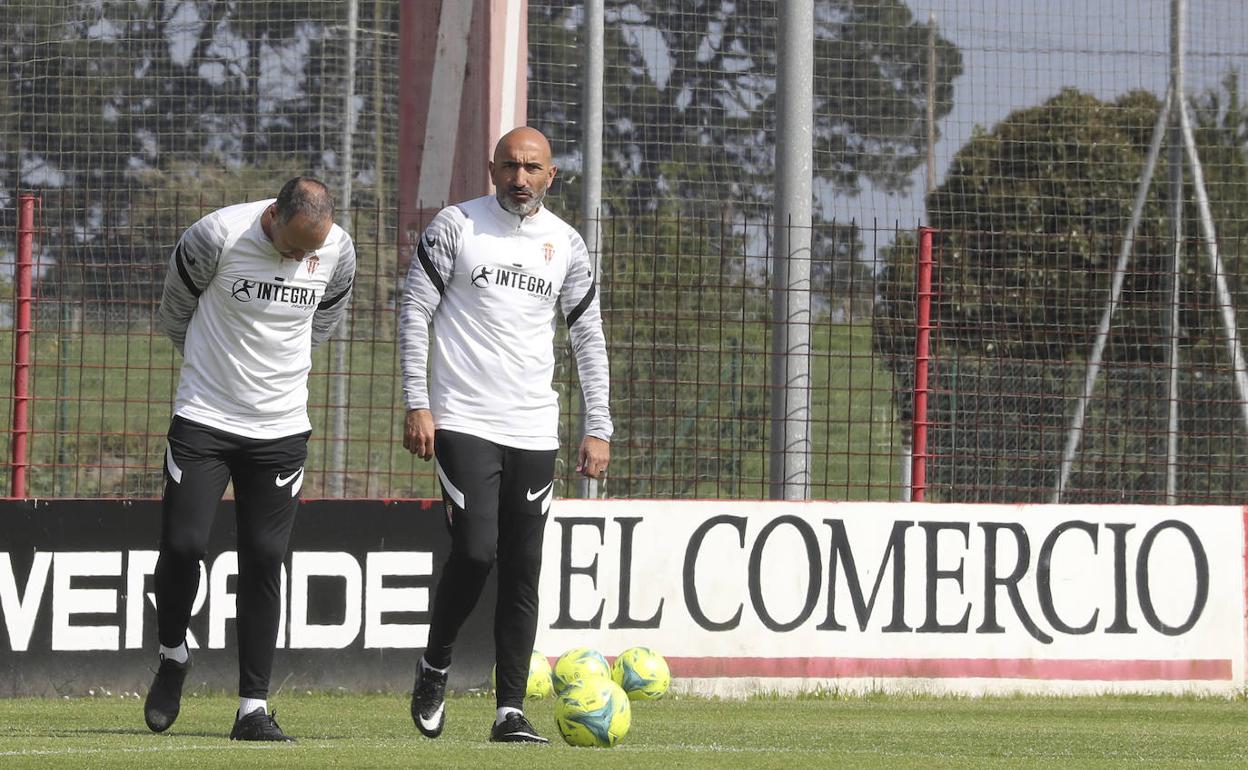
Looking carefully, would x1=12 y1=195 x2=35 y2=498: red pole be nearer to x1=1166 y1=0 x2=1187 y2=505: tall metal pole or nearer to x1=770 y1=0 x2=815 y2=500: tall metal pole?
x1=770 y1=0 x2=815 y2=500: tall metal pole

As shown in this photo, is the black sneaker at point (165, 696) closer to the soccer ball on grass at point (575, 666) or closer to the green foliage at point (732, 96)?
the soccer ball on grass at point (575, 666)

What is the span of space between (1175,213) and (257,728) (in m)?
9.50

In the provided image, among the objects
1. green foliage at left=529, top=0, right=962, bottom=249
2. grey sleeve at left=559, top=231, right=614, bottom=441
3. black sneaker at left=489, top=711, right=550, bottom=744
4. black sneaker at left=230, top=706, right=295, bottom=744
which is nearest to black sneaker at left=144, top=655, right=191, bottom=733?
black sneaker at left=230, top=706, right=295, bottom=744

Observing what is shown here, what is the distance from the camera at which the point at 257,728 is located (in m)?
6.23

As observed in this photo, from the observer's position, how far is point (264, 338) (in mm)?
6238

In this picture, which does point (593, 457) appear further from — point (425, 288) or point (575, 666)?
point (575, 666)

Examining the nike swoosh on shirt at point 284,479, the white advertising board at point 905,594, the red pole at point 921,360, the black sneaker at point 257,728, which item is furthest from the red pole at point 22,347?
the red pole at point 921,360

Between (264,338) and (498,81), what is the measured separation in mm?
3257

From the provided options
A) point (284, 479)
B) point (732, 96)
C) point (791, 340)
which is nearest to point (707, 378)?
point (791, 340)

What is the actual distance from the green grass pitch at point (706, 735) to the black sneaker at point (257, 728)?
7 centimetres

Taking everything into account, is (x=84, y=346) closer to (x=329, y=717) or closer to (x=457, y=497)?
(x=329, y=717)

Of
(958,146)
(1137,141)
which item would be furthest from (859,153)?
(1137,141)

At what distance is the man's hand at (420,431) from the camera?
615 centimetres

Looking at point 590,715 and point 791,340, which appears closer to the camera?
point 590,715
